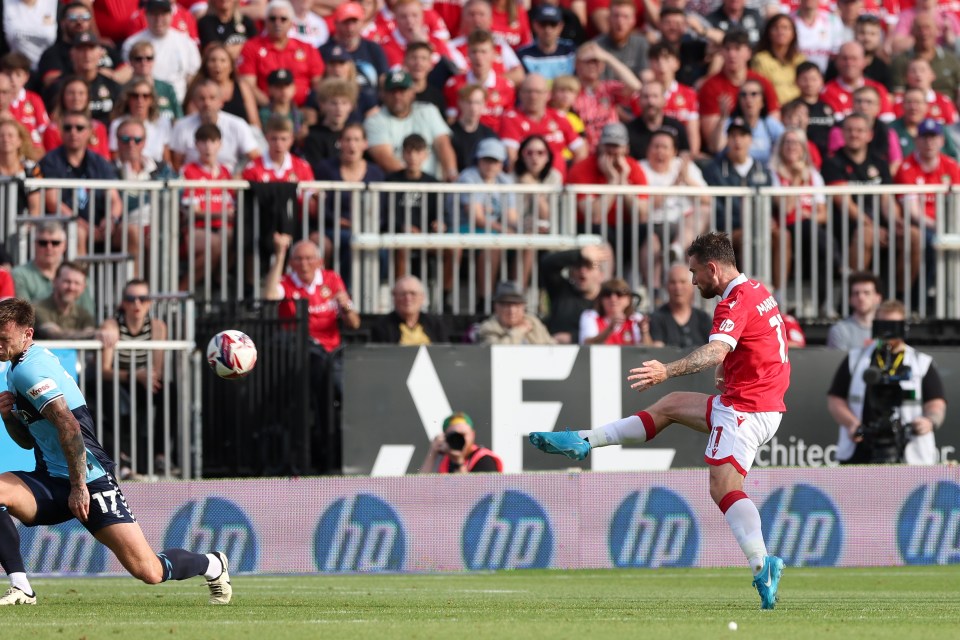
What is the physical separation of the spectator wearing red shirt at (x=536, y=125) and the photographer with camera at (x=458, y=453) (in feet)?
14.3

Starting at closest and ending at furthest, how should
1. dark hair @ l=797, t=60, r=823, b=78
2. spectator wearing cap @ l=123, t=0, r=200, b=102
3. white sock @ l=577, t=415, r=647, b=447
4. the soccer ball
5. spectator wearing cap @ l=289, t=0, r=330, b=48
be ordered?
1. white sock @ l=577, t=415, r=647, b=447
2. the soccer ball
3. spectator wearing cap @ l=123, t=0, r=200, b=102
4. spectator wearing cap @ l=289, t=0, r=330, b=48
5. dark hair @ l=797, t=60, r=823, b=78

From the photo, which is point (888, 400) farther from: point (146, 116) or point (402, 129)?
point (146, 116)

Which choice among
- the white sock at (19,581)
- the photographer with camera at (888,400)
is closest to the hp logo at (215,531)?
the white sock at (19,581)

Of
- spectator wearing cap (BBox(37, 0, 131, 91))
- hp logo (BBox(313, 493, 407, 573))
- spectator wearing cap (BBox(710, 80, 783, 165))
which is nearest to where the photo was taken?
hp logo (BBox(313, 493, 407, 573))

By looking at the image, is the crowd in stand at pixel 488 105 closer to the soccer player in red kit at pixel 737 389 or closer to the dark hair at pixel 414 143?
the dark hair at pixel 414 143

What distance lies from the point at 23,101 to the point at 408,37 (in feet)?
15.8

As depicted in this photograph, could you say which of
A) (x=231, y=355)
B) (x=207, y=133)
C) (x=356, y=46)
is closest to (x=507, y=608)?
(x=231, y=355)

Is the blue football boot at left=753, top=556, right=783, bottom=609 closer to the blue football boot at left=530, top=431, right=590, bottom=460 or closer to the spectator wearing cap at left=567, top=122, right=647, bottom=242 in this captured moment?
the blue football boot at left=530, top=431, right=590, bottom=460

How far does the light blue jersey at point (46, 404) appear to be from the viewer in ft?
32.7

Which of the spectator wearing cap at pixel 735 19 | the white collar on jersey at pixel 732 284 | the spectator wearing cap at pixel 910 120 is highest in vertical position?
the spectator wearing cap at pixel 735 19

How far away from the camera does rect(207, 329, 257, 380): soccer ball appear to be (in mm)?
12516

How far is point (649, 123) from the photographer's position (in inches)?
786

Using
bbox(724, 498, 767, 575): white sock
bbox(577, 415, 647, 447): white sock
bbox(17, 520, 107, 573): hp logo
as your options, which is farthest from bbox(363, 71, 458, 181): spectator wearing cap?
bbox(724, 498, 767, 575): white sock

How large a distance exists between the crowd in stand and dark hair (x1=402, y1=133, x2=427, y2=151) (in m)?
0.05
